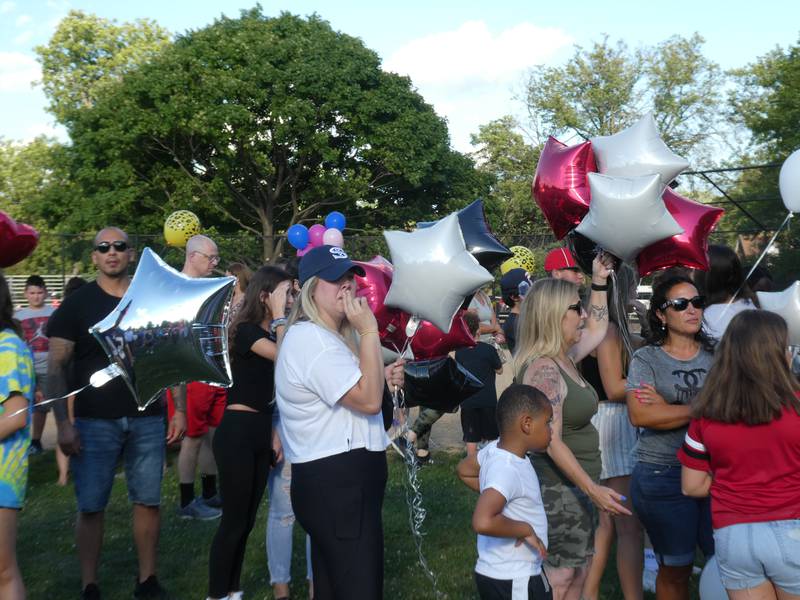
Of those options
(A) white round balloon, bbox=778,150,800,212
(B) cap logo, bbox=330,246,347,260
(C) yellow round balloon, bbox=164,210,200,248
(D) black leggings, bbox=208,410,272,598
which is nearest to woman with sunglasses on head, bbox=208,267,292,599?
(D) black leggings, bbox=208,410,272,598

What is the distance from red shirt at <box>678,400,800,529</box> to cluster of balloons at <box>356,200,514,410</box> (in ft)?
3.93

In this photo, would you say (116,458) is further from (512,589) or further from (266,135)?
(266,135)

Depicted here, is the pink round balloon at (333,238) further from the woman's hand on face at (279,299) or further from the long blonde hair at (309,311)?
the long blonde hair at (309,311)

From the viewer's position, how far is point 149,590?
4594 millimetres

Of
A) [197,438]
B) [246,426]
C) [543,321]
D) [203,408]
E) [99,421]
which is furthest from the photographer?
[197,438]

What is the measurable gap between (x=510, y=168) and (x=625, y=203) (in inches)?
1496

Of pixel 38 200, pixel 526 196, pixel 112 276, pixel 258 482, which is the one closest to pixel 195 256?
pixel 112 276

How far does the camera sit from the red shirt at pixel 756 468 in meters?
2.85

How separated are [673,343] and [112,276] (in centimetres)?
293

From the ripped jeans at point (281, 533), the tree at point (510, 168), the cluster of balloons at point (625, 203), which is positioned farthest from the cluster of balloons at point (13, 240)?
the tree at point (510, 168)

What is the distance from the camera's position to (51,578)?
194 inches

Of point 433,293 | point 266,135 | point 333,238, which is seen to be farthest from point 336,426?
point 266,135

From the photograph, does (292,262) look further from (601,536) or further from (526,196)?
(526,196)

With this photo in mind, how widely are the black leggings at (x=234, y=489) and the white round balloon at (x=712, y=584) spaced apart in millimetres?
2197
